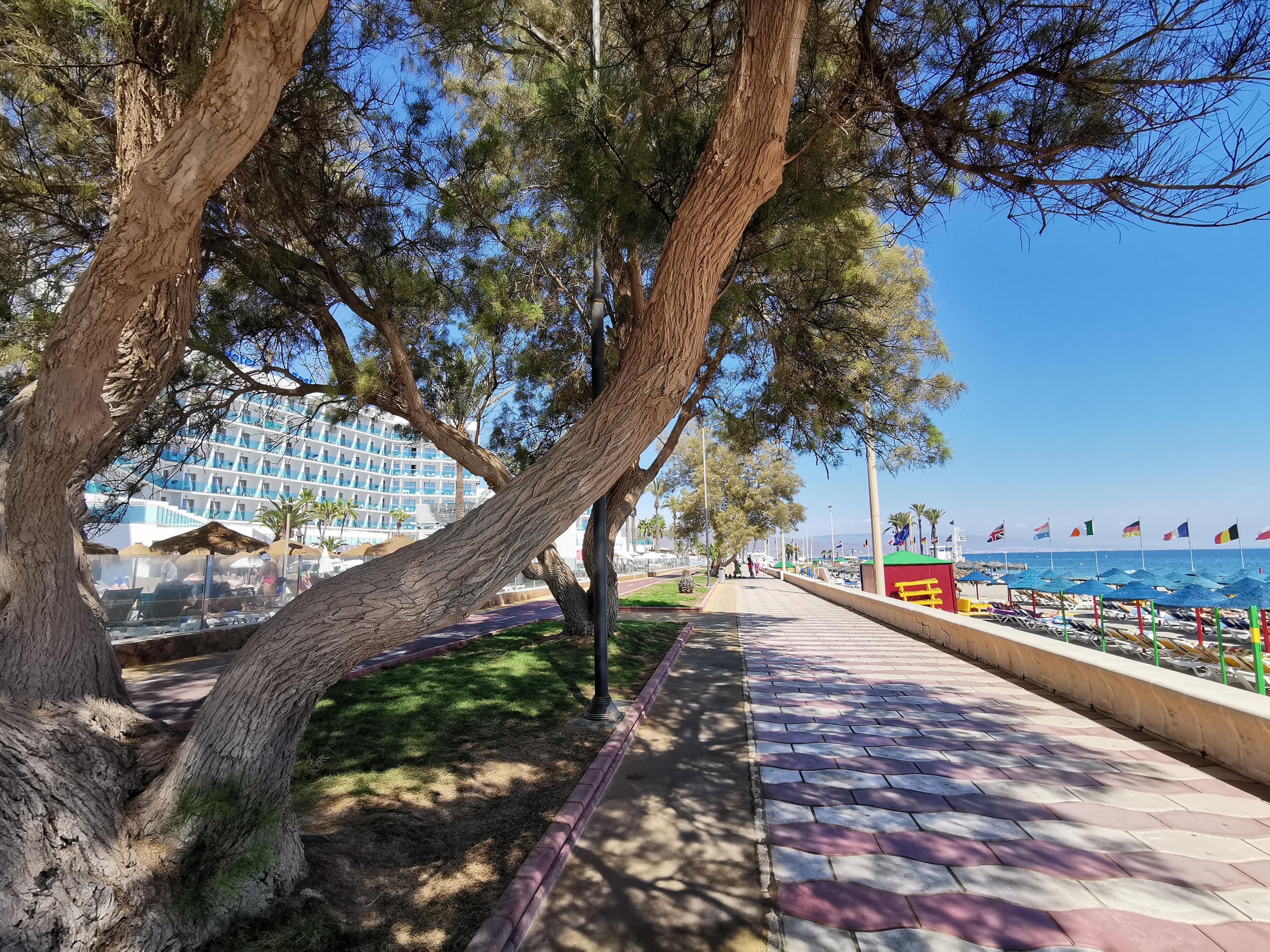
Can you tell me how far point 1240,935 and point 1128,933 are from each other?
1.38 feet

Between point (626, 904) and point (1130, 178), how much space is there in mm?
5213

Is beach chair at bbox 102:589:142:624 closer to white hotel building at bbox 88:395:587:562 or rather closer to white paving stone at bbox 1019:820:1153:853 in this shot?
white hotel building at bbox 88:395:587:562

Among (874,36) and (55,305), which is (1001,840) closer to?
(874,36)

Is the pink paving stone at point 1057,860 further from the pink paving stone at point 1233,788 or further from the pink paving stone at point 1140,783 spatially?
the pink paving stone at point 1233,788

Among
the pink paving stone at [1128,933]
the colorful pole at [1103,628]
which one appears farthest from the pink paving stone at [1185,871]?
the colorful pole at [1103,628]

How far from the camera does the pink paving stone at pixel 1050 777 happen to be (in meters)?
4.31

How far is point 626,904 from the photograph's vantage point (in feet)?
10.0

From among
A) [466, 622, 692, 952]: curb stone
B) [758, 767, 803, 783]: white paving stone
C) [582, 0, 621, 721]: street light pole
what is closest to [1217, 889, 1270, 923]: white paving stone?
[758, 767, 803, 783]: white paving stone

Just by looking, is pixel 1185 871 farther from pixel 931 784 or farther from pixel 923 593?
pixel 923 593

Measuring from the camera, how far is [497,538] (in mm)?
2961

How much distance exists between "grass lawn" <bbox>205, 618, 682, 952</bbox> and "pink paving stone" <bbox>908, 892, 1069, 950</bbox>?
6.68ft

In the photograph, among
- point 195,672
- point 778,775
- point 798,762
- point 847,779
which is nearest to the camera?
point 847,779

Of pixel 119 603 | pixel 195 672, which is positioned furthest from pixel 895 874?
pixel 119 603

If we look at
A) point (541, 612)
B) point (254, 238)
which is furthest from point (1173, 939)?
point (541, 612)
